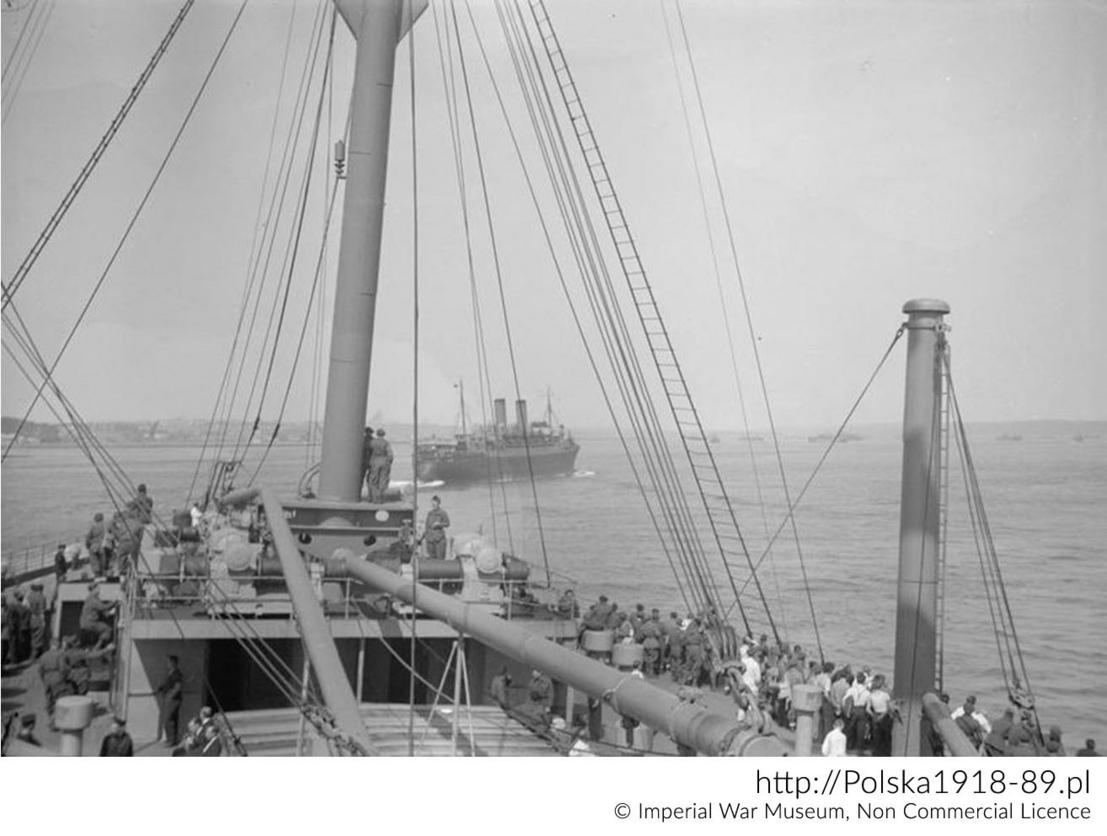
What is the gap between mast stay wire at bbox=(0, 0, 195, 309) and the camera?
7395 mm

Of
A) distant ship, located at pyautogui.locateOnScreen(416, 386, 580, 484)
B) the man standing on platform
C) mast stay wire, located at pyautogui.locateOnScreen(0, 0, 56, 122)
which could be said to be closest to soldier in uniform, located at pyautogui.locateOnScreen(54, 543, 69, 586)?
the man standing on platform

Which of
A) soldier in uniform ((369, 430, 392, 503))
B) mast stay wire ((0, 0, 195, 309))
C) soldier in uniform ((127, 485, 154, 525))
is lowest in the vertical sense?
soldier in uniform ((127, 485, 154, 525))

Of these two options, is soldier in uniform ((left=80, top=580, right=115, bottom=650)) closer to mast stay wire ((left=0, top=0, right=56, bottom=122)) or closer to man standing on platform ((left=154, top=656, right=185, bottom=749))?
man standing on platform ((left=154, top=656, right=185, bottom=749))

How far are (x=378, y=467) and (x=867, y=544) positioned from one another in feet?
51.1

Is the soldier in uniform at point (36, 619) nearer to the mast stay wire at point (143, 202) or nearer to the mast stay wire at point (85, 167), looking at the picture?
the mast stay wire at point (143, 202)

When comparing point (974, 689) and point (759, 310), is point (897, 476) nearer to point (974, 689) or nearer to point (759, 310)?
point (974, 689)

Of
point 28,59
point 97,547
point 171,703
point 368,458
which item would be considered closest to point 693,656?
point 368,458

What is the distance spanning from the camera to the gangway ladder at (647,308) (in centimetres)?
742

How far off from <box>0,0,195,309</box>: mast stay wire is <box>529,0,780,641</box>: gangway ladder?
2611mm

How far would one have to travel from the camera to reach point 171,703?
7352mm

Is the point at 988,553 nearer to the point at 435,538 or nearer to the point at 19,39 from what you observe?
the point at 435,538

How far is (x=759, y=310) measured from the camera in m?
12.8
